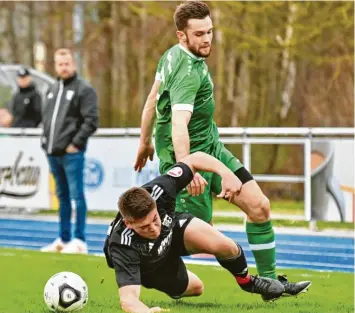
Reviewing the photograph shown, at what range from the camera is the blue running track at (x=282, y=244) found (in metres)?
12.1

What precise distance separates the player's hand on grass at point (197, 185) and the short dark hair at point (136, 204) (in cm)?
52

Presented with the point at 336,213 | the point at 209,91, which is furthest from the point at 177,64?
the point at 336,213

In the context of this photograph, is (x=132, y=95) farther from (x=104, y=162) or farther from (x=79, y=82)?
(x=79, y=82)

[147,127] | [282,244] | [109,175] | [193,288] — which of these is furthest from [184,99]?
[109,175]

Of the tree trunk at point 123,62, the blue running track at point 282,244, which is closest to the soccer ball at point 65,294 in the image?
the blue running track at point 282,244

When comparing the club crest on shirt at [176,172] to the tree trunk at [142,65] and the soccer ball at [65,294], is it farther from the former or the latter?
the tree trunk at [142,65]

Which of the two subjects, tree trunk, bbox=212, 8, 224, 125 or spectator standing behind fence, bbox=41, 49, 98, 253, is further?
tree trunk, bbox=212, 8, 224, 125

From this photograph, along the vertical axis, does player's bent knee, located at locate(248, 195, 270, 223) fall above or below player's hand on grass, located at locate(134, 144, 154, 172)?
below

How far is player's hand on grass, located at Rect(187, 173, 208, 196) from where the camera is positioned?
24.6 ft

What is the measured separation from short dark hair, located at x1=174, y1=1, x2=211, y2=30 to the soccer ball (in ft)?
6.39

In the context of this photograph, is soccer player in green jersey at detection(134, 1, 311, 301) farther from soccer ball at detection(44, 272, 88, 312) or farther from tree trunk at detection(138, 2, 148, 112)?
tree trunk at detection(138, 2, 148, 112)

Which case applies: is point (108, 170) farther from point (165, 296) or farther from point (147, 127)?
point (147, 127)

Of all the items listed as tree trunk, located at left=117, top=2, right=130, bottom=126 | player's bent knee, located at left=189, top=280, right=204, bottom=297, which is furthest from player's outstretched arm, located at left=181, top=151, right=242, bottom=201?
tree trunk, located at left=117, top=2, right=130, bottom=126

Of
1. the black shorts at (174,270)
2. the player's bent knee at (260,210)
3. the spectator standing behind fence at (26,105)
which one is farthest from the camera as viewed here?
the spectator standing behind fence at (26,105)
